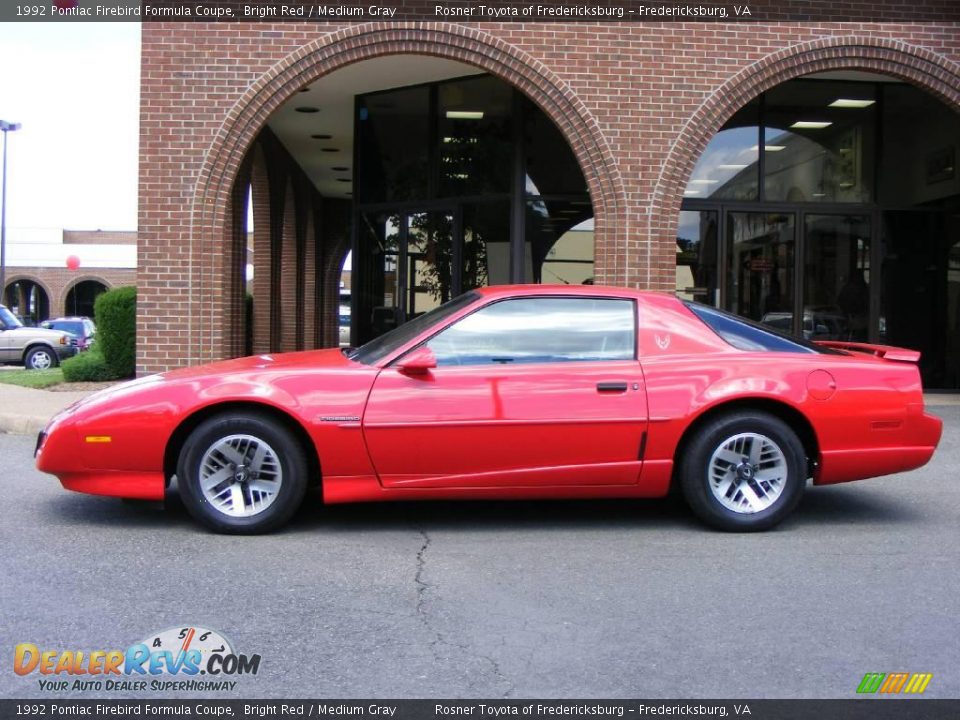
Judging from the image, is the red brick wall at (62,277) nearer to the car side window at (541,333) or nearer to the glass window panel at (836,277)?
the glass window panel at (836,277)

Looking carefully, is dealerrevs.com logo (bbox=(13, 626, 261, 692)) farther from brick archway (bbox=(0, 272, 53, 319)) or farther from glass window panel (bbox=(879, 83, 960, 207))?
brick archway (bbox=(0, 272, 53, 319))

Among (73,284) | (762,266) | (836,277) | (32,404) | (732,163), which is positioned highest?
(732,163)

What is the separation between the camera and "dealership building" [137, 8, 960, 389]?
11.2 meters

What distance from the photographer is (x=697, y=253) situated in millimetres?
13828

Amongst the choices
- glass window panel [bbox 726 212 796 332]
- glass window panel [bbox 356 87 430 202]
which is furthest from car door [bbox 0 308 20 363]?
glass window panel [bbox 726 212 796 332]

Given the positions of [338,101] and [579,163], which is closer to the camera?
[579,163]

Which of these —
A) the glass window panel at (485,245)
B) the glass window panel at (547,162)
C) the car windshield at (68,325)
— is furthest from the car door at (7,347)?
the glass window panel at (547,162)

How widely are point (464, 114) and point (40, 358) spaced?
51.4 ft

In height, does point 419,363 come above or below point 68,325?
below

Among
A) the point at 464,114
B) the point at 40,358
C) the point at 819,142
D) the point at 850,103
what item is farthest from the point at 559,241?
the point at 40,358

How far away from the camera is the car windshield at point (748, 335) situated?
240 inches

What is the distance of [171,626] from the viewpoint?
4078 millimetres

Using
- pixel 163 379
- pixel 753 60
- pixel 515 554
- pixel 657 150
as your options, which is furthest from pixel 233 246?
pixel 515 554

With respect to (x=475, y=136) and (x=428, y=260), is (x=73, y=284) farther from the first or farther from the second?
(x=475, y=136)
